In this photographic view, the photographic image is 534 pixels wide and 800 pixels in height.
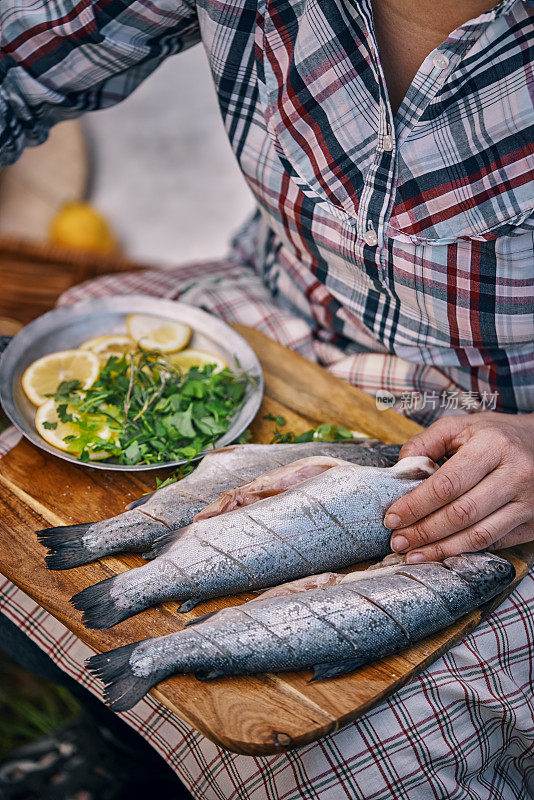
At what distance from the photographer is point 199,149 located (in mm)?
5820

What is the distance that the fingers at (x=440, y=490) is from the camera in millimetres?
1440

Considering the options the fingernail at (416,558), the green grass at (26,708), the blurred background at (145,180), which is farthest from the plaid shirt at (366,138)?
the blurred background at (145,180)

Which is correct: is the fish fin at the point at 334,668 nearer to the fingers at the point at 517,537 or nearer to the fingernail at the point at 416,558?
the fingernail at the point at 416,558

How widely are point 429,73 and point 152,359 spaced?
1.03m

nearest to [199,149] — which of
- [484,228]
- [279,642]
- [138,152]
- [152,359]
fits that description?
[138,152]

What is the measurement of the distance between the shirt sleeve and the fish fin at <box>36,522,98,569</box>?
111 centimetres

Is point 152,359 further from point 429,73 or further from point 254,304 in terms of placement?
point 429,73

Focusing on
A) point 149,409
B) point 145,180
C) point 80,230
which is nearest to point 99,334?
point 149,409

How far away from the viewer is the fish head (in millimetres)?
1404

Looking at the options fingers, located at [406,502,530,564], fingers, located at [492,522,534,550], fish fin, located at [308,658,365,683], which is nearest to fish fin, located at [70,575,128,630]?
fish fin, located at [308,658,365,683]

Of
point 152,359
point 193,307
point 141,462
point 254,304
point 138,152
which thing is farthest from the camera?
Answer: point 138,152

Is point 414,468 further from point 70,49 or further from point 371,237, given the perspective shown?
point 70,49

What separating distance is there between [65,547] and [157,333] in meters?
0.82

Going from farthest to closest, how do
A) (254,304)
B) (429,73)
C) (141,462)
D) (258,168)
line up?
(254,304) → (258,168) → (141,462) → (429,73)
